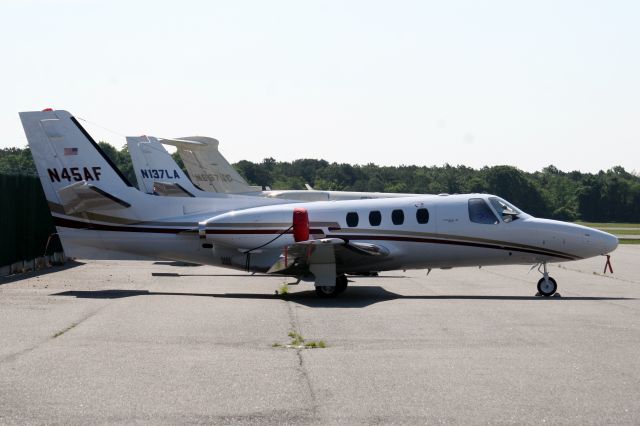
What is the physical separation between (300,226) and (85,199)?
583cm

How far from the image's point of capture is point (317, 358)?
12.7 m

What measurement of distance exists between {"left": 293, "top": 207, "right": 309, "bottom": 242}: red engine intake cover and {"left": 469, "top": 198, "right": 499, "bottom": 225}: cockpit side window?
14.5 feet

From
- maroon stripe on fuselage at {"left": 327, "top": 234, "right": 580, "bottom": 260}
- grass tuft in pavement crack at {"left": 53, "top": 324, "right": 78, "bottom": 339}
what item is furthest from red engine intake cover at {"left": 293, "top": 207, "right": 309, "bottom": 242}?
grass tuft in pavement crack at {"left": 53, "top": 324, "right": 78, "bottom": 339}

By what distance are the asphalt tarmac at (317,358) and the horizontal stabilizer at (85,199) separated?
220 cm

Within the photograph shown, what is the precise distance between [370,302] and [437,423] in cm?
1269

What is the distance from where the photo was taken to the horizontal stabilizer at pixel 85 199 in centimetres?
2370

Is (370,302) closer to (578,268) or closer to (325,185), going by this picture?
(578,268)

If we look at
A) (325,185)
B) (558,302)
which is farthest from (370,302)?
(325,185)

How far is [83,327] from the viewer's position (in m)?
15.8

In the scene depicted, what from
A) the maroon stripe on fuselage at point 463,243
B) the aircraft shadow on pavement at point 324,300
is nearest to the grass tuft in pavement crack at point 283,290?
the aircraft shadow on pavement at point 324,300

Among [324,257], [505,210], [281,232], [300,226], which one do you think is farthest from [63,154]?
[505,210]

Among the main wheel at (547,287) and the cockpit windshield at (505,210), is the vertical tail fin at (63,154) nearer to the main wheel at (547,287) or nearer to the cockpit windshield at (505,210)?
the cockpit windshield at (505,210)

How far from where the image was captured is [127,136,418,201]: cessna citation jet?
3531 cm

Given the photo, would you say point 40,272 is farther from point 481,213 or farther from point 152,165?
point 481,213
